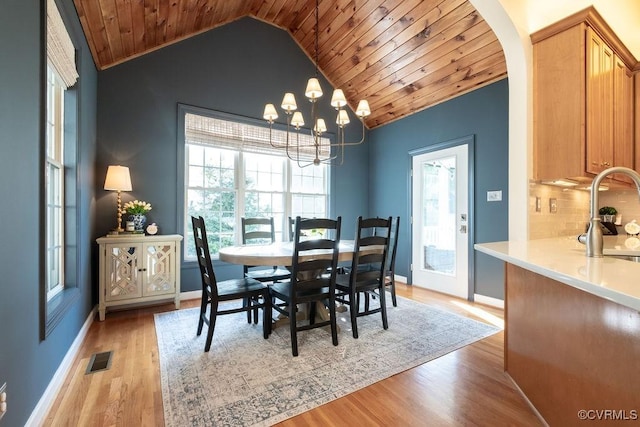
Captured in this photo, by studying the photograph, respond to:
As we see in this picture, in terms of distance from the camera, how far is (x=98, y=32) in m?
2.74

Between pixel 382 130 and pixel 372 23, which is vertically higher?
pixel 372 23

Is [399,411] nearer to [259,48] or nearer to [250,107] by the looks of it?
[250,107]

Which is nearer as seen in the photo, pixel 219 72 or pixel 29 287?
pixel 29 287

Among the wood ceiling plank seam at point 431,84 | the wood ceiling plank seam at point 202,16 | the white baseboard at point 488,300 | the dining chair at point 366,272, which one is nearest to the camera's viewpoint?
the dining chair at point 366,272

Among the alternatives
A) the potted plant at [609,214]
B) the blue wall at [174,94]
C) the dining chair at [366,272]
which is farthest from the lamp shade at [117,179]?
the potted plant at [609,214]

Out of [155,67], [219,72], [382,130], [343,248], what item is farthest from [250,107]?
[343,248]

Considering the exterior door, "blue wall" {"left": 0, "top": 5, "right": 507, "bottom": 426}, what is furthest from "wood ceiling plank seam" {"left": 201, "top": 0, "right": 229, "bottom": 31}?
the exterior door

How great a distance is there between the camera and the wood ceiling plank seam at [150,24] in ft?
9.26

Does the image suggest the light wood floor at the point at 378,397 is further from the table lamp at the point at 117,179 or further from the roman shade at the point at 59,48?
the roman shade at the point at 59,48

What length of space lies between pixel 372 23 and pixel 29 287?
3998 millimetres

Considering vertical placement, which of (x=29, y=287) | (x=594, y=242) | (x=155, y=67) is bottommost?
(x=29, y=287)

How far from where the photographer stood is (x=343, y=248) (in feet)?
8.87

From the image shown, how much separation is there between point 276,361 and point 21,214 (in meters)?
1.68

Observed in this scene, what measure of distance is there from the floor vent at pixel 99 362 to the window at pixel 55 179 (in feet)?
1.76
